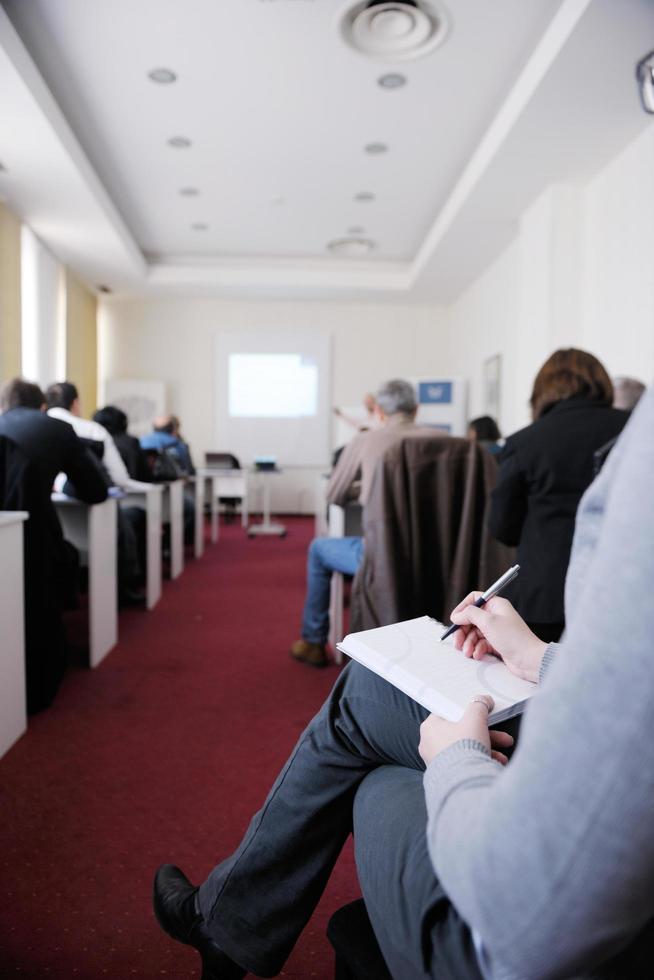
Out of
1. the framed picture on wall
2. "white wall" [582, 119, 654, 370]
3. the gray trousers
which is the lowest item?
the gray trousers

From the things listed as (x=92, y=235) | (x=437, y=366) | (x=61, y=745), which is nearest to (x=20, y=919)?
(x=61, y=745)

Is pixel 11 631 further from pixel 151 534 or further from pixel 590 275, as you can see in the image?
pixel 590 275

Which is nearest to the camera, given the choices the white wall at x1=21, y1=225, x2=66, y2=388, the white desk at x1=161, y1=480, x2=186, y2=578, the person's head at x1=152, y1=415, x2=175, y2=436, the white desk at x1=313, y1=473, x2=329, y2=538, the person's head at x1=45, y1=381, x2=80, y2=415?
the person's head at x1=45, y1=381, x2=80, y2=415

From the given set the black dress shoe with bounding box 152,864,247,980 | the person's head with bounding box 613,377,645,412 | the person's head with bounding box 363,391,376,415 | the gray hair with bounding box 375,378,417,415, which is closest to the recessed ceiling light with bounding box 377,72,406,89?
the person's head with bounding box 363,391,376,415

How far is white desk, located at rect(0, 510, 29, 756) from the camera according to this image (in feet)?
6.25

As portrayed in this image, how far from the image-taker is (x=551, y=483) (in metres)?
1.93

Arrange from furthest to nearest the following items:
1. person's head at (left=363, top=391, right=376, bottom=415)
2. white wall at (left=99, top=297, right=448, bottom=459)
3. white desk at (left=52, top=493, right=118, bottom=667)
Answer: white wall at (left=99, top=297, right=448, bottom=459) < person's head at (left=363, top=391, right=376, bottom=415) < white desk at (left=52, top=493, right=118, bottom=667)

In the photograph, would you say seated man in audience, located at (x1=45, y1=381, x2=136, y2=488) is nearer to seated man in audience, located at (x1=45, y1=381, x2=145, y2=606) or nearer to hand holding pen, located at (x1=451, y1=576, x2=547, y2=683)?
seated man in audience, located at (x1=45, y1=381, x2=145, y2=606)

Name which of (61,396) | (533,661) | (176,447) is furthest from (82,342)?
(533,661)

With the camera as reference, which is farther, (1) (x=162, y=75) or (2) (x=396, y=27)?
(1) (x=162, y=75)

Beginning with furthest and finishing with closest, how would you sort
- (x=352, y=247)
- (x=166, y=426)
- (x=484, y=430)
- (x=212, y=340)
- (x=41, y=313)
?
(x=212, y=340) → (x=352, y=247) → (x=41, y=313) → (x=166, y=426) → (x=484, y=430)

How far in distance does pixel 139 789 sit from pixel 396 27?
3.64 meters

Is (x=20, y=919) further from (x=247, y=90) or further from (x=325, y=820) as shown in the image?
(x=247, y=90)

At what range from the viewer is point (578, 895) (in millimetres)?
406
